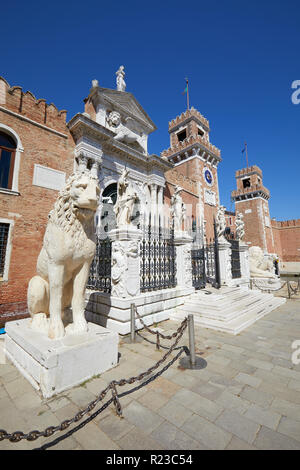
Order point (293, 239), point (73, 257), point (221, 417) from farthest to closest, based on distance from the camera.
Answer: point (293, 239) → point (73, 257) → point (221, 417)

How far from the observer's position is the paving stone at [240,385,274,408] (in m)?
2.30

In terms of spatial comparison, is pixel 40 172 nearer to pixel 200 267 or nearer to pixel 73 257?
pixel 73 257

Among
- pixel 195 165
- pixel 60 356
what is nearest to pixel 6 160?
pixel 60 356

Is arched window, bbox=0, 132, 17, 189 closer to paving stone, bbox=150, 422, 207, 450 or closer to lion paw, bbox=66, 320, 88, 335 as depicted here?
lion paw, bbox=66, 320, 88, 335

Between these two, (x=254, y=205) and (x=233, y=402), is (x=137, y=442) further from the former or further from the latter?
(x=254, y=205)

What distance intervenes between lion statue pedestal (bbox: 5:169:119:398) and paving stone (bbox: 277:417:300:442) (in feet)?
7.15

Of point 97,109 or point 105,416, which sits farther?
point 97,109

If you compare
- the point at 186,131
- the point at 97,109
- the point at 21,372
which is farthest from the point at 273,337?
the point at 186,131

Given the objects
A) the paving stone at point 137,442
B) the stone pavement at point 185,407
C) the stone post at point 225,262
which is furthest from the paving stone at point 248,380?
the stone post at point 225,262

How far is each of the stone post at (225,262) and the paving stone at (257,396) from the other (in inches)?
270

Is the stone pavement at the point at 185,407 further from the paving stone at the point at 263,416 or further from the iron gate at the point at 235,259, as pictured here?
the iron gate at the point at 235,259

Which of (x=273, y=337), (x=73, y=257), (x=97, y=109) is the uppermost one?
(x=97, y=109)

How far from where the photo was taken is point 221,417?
2.06 metres
